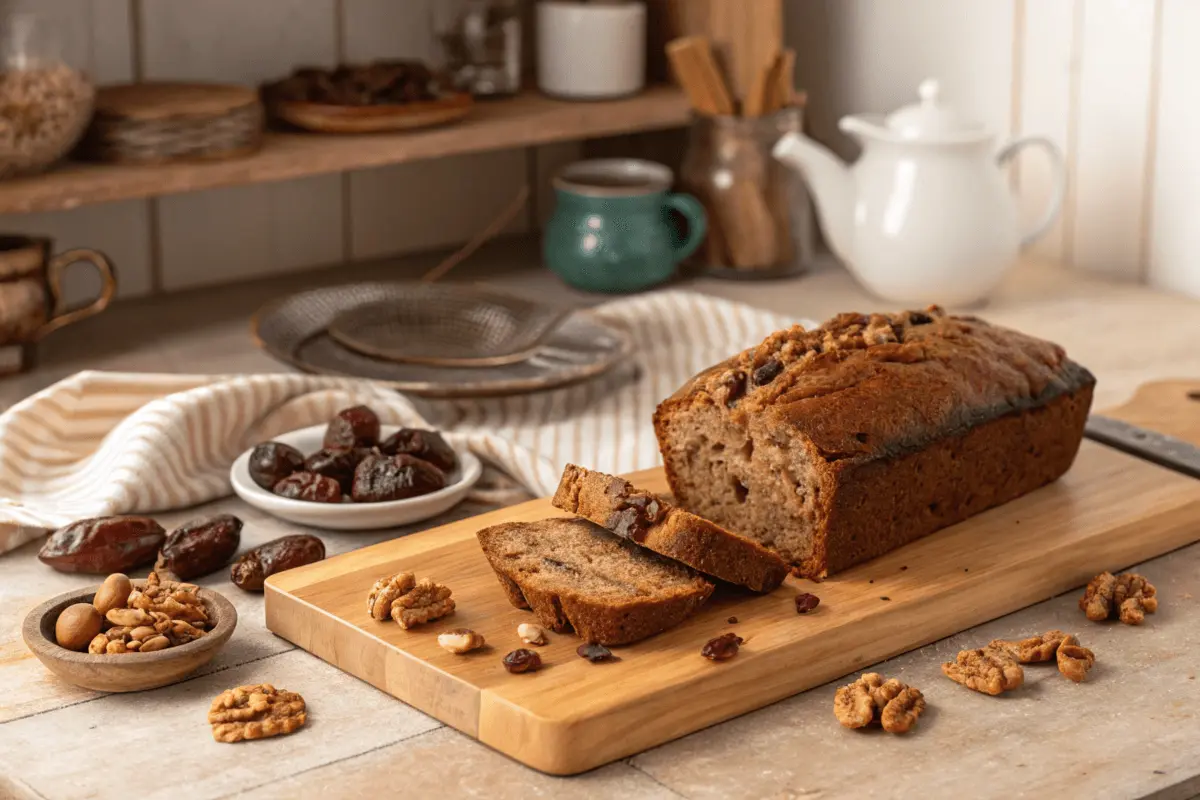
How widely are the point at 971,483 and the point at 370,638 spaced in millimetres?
568

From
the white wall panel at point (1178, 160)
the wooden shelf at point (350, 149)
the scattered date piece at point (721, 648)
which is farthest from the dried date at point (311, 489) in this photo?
the white wall panel at point (1178, 160)

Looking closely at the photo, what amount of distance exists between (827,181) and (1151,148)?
1.52 feet

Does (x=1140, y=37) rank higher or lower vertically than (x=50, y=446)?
higher

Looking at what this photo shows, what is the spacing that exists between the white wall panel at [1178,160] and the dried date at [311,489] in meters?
1.25

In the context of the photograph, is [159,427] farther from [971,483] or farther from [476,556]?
[971,483]

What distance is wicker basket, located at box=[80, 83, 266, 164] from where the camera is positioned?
→ 6.49 feet

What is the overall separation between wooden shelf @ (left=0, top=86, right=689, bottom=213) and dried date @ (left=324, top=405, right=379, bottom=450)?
499 mm

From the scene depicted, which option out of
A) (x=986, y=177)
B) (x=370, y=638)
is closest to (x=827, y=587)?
(x=370, y=638)

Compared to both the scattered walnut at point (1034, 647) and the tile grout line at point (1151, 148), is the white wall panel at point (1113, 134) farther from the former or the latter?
the scattered walnut at point (1034, 647)

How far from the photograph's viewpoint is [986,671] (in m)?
1.23

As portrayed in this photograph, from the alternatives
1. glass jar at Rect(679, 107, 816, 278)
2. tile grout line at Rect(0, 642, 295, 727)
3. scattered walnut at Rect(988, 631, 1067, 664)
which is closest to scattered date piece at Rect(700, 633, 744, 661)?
scattered walnut at Rect(988, 631, 1067, 664)

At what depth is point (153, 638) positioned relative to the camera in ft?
3.96

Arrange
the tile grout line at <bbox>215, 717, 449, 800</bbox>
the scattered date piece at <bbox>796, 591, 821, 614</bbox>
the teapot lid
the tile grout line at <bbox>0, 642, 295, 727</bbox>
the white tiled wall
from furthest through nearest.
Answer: the white tiled wall < the teapot lid < the scattered date piece at <bbox>796, 591, 821, 614</bbox> < the tile grout line at <bbox>0, 642, 295, 727</bbox> < the tile grout line at <bbox>215, 717, 449, 800</bbox>

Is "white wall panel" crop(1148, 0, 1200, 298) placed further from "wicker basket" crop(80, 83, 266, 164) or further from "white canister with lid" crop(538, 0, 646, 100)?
"wicker basket" crop(80, 83, 266, 164)
